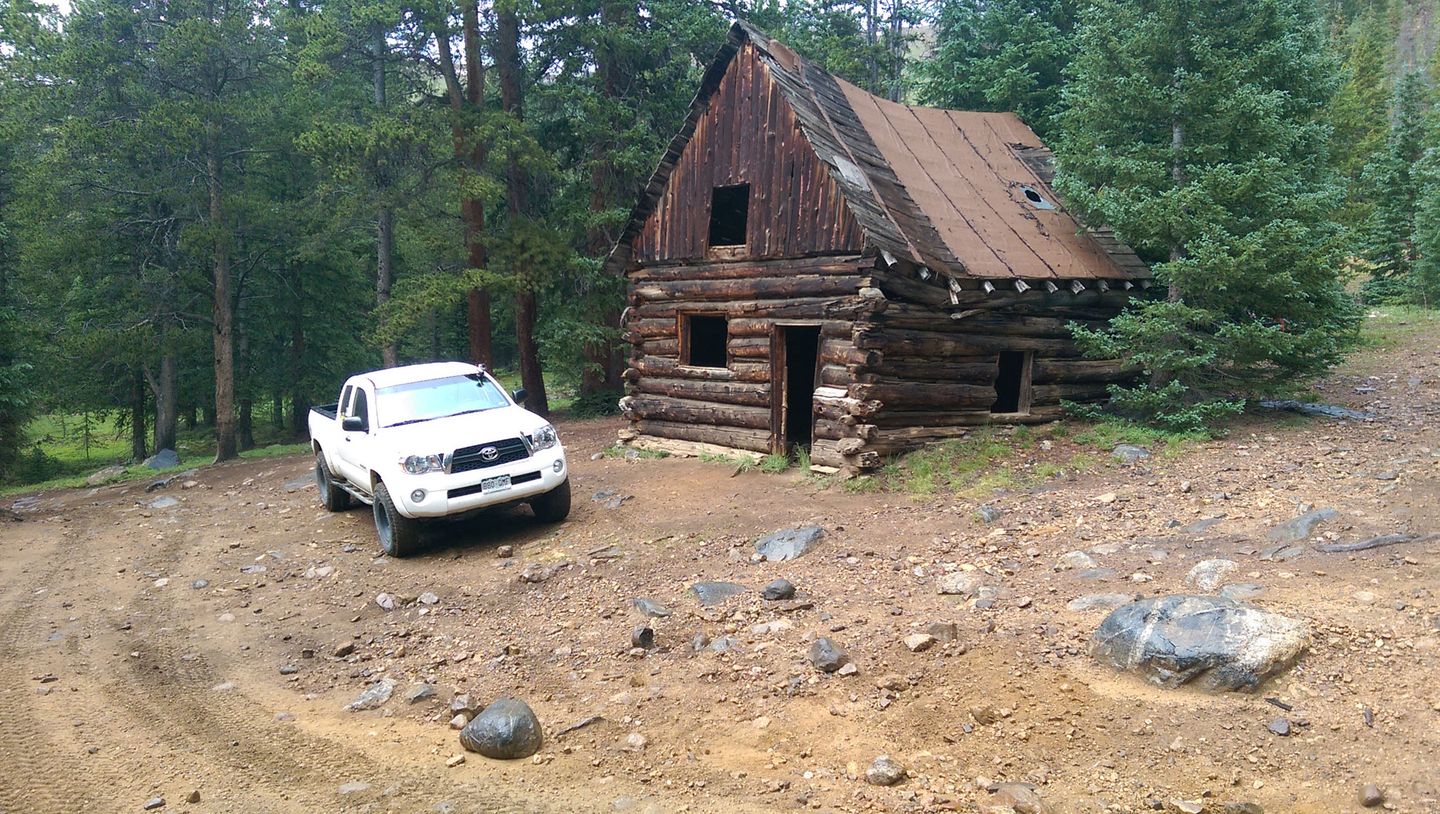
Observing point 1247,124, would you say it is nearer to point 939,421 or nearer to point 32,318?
point 939,421

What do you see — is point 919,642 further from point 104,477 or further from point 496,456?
point 104,477

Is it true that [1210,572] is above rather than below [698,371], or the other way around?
below

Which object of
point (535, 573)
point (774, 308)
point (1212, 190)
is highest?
point (1212, 190)

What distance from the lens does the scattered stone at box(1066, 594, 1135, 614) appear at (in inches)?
259

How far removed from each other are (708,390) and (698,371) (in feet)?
1.45

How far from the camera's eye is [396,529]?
9992 millimetres

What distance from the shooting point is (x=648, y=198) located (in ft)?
51.6

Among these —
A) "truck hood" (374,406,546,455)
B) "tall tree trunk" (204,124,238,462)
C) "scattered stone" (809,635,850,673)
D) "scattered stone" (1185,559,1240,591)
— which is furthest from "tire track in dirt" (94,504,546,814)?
"tall tree trunk" (204,124,238,462)

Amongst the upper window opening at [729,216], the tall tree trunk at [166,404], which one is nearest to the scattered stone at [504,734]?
the upper window opening at [729,216]

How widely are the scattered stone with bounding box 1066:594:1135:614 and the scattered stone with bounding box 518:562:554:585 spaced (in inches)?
204

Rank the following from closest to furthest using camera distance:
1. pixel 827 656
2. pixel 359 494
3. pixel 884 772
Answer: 1. pixel 884 772
2. pixel 827 656
3. pixel 359 494

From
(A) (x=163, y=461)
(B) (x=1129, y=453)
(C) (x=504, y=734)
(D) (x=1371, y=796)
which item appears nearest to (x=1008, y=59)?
(B) (x=1129, y=453)

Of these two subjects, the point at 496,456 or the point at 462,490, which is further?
the point at 496,456

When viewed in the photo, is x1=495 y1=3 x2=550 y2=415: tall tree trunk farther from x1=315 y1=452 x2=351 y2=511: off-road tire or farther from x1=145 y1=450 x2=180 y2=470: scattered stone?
x1=145 y1=450 x2=180 y2=470: scattered stone
